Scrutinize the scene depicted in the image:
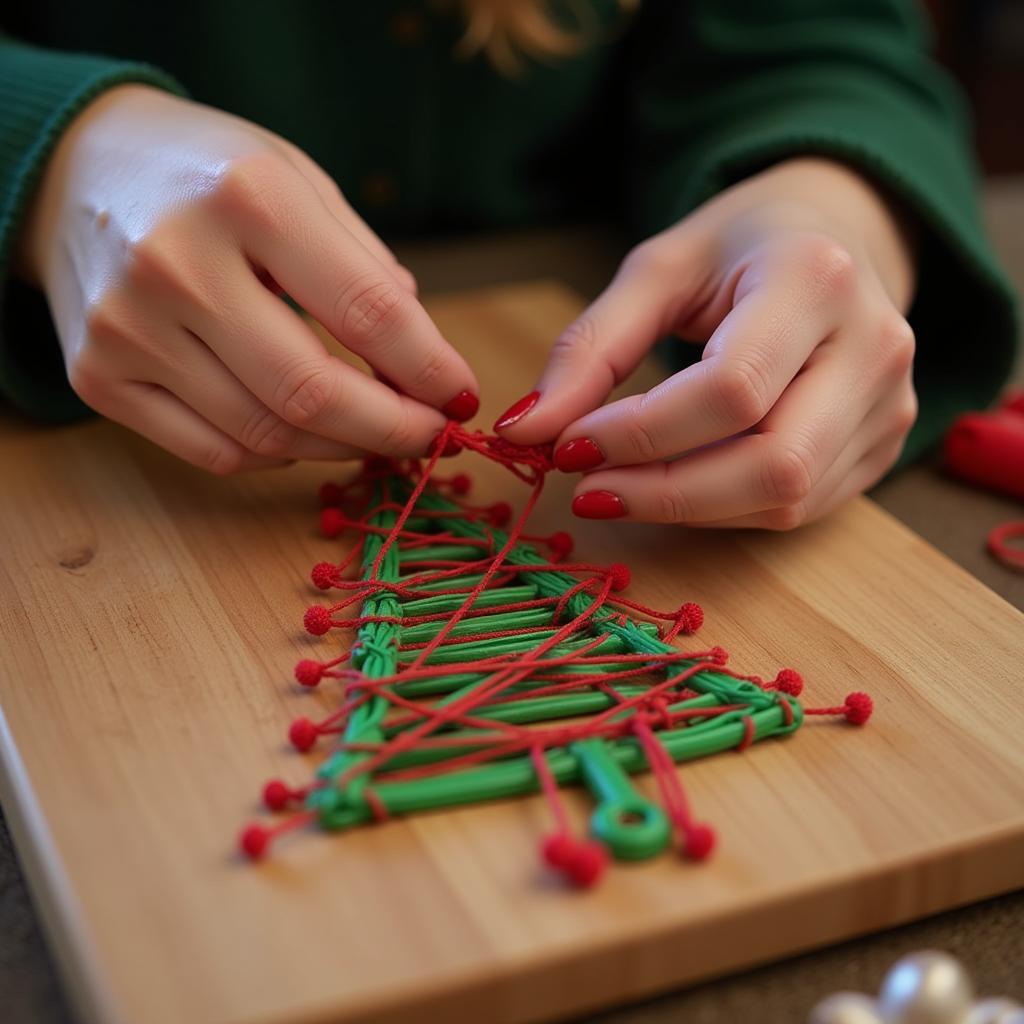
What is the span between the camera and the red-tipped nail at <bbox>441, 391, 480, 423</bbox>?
0.77m

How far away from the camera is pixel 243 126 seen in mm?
790

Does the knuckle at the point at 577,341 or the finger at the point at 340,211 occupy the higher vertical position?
the finger at the point at 340,211

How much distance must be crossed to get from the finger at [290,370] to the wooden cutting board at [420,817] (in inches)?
3.8

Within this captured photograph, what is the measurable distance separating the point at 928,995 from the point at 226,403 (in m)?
0.51

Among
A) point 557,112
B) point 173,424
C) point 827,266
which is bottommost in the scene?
point 173,424

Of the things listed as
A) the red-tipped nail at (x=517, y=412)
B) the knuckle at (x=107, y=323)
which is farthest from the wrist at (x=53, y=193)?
the red-tipped nail at (x=517, y=412)

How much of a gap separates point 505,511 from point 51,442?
356mm

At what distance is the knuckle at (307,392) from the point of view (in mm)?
714

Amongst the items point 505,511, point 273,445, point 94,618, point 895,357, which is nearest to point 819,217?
point 895,357

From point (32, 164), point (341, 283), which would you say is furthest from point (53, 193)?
point (341, 283)

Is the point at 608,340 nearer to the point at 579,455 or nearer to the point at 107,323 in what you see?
the point at 579,455

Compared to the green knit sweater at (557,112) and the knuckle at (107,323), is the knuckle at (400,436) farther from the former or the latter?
the green knit sweater at (557,112)

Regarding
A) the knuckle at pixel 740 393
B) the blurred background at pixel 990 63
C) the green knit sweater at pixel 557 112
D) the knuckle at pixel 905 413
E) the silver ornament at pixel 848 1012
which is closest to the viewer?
the silver ornament at pixel 848 1012

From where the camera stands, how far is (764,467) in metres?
0.71
